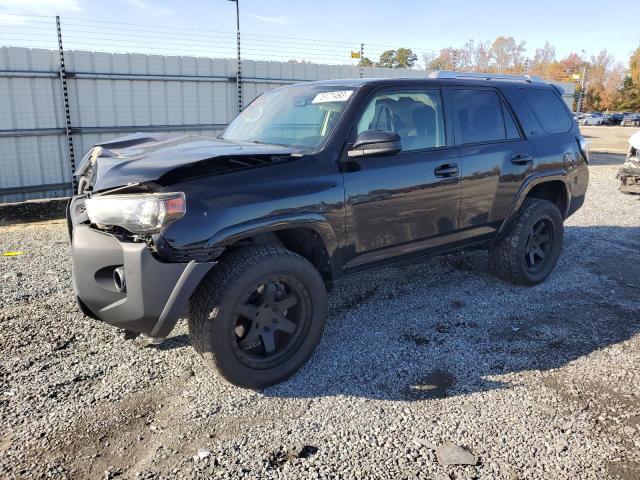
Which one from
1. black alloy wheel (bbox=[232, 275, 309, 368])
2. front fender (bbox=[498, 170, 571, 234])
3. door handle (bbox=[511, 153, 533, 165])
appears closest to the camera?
black alloy wheel (bbox=[232, 275, 309, 368])

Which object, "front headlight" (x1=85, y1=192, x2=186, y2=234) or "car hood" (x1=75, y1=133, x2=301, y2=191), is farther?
"car hood" (x1=75, y1=133, x2=301, y2=191)

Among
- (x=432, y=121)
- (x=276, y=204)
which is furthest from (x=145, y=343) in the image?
(x=432, y=121)

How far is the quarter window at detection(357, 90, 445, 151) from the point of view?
3867 mm

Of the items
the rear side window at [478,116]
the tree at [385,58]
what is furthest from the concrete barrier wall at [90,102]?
the rear side window at [478,116]

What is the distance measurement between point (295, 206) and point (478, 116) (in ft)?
7.19

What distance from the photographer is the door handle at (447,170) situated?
13.2 feet

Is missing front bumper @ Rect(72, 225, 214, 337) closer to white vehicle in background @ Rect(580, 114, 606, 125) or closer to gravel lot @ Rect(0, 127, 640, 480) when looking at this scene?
gravel lot @ Rect(0, 127, 640, 480)

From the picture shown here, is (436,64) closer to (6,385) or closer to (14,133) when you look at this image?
(14,133)

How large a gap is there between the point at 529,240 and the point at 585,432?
254 centimetres

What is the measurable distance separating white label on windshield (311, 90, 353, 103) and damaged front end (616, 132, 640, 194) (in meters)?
8.20

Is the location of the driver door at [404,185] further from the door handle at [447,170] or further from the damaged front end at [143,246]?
the damaged front end at [143,246]

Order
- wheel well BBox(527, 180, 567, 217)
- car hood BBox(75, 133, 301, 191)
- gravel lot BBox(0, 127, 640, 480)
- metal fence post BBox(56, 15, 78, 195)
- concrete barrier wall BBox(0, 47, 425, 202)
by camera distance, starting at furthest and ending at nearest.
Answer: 1. metal fence post BBox(56, 15, 78, 195)
2. concrete barrier wall BBox(0, 47, 425, 202)
3. wheel well BBox(527, 180, 567, 217)
4. car hood BBox(75, 133, 301, 191)
5. gravel lot BBox(0, 127, 640, 480)

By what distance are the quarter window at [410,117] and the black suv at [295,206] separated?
0.01 meters

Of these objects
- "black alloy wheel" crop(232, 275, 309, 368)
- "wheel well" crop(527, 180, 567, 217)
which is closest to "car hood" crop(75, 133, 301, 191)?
"black alloy wheel" crop(232, 275, 309, 368)
